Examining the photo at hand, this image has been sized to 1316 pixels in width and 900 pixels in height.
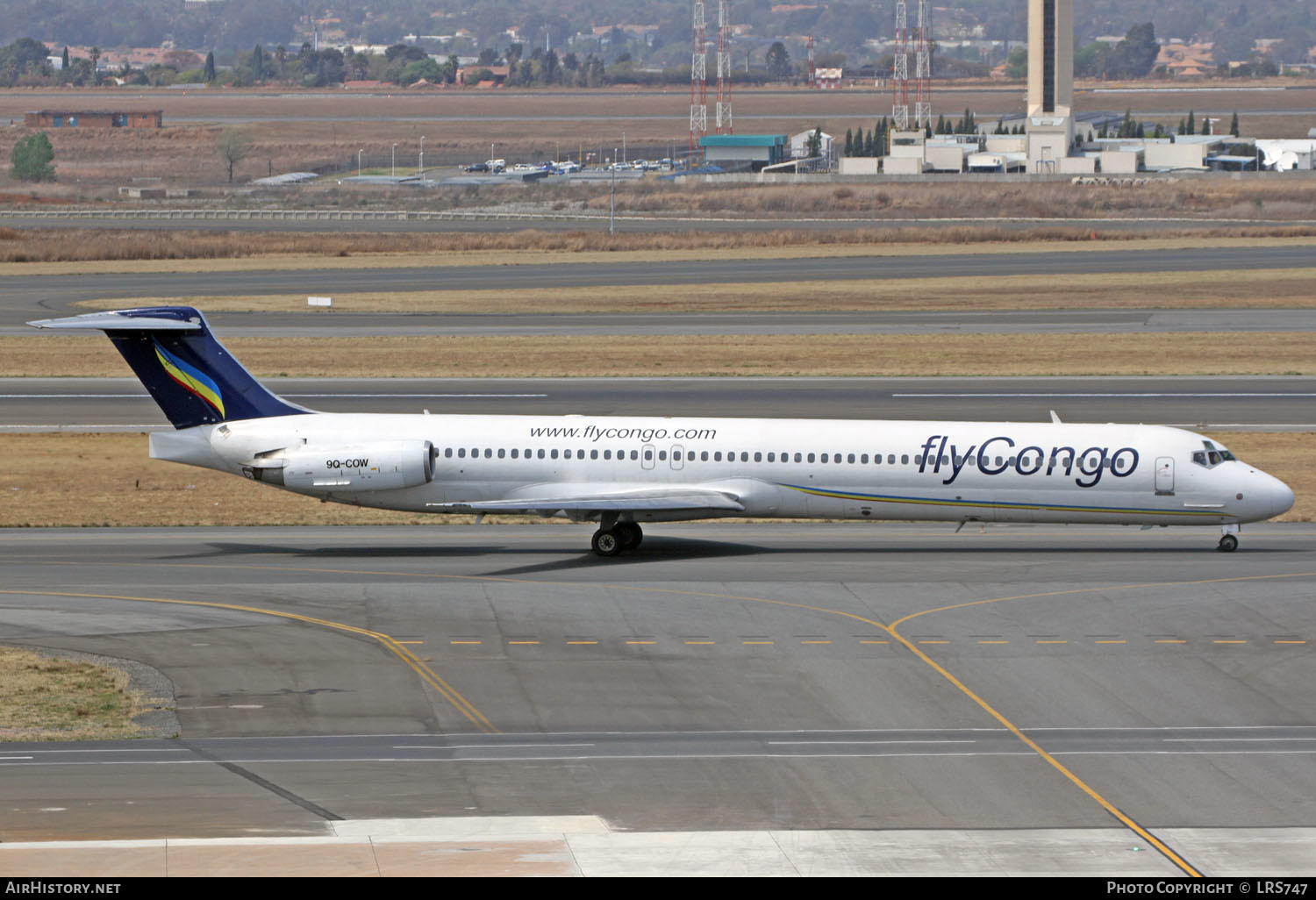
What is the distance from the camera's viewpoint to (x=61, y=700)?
28.5m

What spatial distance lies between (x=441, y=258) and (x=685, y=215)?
143ft

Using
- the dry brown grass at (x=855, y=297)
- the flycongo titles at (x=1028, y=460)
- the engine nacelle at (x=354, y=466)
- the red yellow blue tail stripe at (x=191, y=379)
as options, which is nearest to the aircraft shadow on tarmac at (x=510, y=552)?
the engine nacelle at (x=354, y=466)

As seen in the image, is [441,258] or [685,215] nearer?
[441,258]

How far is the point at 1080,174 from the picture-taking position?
18812cm

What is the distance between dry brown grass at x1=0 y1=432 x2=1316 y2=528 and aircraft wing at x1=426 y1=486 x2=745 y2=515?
6.20 metres

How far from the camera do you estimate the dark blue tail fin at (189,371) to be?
4291cm

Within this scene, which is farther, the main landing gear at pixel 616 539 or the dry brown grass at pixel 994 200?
the dry brown grass at pixel 994 200

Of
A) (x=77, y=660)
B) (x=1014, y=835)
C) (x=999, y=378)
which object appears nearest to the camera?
(x=1014, y=835)

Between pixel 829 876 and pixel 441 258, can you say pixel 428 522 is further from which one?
pixel 441 258

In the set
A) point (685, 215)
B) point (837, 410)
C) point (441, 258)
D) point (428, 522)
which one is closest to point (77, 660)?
point (428, 522)

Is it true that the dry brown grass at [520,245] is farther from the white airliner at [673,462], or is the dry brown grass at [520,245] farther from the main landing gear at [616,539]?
the main landing gear at [616,539]

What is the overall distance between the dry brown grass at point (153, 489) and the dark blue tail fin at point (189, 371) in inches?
204

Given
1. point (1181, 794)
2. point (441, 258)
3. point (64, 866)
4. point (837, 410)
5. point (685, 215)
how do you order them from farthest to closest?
point (685, 215) → point (441, 258) → point (837, 410) → point (1181, 794) → point (64, 866)

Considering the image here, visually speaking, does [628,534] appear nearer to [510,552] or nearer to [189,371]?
[510,552]
